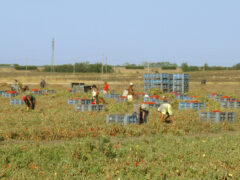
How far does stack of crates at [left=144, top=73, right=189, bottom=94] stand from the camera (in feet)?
97.3

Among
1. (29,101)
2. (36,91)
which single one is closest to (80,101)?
(29,101)

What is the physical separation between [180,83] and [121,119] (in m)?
16.6

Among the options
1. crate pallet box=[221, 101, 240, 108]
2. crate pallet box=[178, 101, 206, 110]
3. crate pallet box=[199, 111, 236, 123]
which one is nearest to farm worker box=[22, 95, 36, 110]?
crate pallet box=[178, 101, 206, 110]

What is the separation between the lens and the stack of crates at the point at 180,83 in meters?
29.6

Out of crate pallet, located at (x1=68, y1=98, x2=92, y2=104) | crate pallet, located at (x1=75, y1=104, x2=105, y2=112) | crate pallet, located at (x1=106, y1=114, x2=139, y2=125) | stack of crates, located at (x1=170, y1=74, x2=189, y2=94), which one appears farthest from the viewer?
stack of crates, located at (x1=170, y1=74, x2=189, y2=94)

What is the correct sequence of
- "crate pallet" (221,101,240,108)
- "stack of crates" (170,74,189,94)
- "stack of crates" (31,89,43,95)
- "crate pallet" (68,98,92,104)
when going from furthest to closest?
"stack of crates" (170,74,189,94)
"stack of crates" (31,89,43,95)
"crate pallet" (68,98,92,104)
"crate pallet" (221,101,240,108)

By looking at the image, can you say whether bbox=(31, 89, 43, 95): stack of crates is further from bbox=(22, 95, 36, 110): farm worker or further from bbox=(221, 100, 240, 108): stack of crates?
bbox=(221, 100, 240, 108): stack of crates

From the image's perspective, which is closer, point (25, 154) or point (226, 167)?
point (226, 167)

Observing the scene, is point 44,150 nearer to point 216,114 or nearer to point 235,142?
point 235,142

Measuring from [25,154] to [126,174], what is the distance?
261cm

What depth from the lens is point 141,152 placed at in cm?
920

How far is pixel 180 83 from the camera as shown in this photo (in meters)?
29.6

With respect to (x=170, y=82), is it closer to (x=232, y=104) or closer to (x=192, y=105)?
(x=232, y=104)

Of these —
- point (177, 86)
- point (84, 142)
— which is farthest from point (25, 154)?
point (177, 86)
